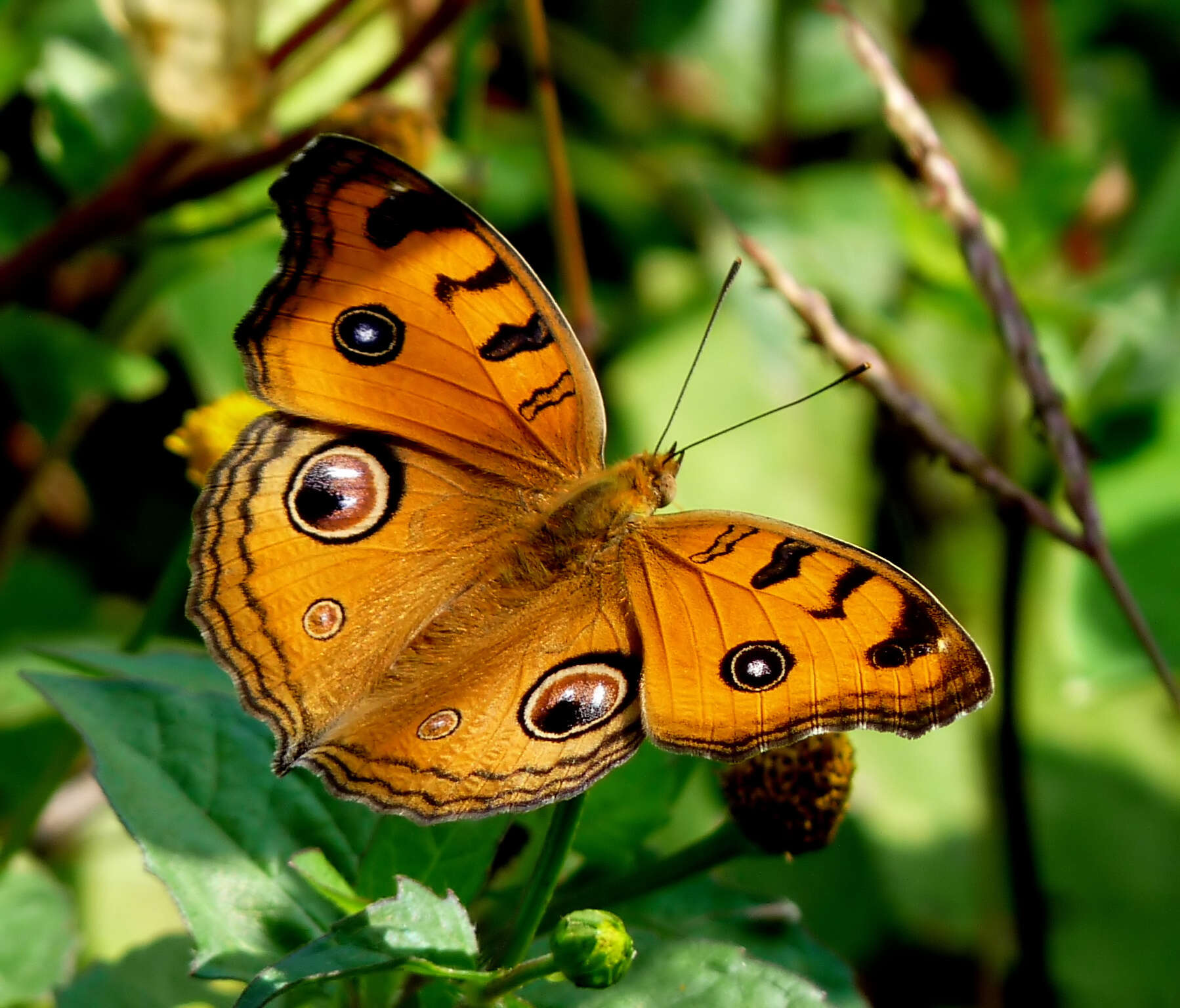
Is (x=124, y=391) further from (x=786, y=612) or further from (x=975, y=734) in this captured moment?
(x=975, y=734)

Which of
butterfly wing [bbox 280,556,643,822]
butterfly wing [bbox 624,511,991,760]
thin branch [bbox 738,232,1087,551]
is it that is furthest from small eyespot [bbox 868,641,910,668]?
thin branch [bbox 738,232,1087,551]

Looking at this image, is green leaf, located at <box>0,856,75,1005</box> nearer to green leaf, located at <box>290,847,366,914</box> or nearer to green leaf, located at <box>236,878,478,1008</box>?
green leaf, located at <box>290,847,366,914</box>

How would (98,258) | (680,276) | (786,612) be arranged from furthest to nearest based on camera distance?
(680,276)
(98,258)
(786,612)

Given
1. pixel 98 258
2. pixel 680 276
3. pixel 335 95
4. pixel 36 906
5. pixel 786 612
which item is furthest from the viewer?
pixel 680 276

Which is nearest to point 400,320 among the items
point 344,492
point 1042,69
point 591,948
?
point 344,492

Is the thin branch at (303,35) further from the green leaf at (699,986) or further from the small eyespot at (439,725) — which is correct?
the green leaf at (699,986)

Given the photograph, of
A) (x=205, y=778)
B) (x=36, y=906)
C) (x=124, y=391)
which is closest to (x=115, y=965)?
(x=36, y=906)
